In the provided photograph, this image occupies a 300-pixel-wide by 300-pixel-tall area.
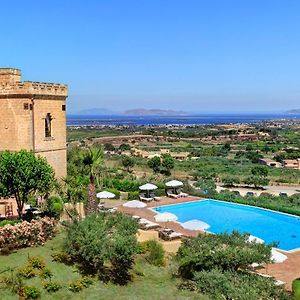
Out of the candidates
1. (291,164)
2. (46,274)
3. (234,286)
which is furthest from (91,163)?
(291,164)

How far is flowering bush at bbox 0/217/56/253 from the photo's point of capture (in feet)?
52.6

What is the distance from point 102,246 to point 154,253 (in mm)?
3528

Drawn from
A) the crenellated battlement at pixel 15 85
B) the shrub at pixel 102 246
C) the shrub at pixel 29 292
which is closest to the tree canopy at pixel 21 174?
the shrub at pixel 102 246

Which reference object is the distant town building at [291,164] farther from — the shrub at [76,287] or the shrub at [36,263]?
the shrub at [76,287]

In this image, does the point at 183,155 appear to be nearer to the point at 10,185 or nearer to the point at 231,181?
the point at 231,181

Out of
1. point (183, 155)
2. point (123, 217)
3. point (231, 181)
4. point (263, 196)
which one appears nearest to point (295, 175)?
point (231, 181)

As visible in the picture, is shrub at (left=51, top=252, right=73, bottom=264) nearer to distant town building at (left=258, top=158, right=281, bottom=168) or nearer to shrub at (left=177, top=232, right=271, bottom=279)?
shrub at (left=177, top=232, right=271, bottom=279)

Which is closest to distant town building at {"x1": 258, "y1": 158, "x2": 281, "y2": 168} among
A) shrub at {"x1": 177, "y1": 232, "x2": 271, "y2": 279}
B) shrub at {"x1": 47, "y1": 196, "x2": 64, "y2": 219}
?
shrub at {"x1": 47, "y1": 196, "x2": 64, "y2": 219}

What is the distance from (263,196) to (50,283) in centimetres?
2591

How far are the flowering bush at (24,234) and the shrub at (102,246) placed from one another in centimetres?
Answer: 178

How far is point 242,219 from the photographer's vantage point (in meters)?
28.8

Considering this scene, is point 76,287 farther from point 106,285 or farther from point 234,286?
point 234,286

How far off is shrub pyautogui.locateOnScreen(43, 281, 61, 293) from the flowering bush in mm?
3250

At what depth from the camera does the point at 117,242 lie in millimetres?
14594
